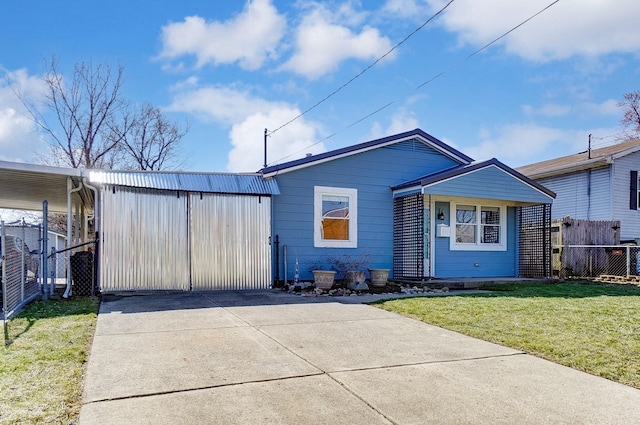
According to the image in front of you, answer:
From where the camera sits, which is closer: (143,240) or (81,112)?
(143,240)

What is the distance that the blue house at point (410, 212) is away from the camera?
11492mm

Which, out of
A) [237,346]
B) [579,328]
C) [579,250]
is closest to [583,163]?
[579,250]

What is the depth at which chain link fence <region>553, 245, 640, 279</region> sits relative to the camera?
1441cm

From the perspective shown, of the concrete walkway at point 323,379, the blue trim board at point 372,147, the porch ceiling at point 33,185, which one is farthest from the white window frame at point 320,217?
the porch ceiling at point 33,185

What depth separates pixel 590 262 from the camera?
14836 mm

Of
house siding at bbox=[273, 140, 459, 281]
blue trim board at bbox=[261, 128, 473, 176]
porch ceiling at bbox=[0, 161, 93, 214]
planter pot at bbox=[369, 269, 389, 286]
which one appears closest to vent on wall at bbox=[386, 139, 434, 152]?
house siding at bbox=[273, 140, 459, 281]

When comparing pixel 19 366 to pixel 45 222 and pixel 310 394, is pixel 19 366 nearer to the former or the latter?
pixel 310 394

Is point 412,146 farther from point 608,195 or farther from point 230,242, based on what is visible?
point 608,195

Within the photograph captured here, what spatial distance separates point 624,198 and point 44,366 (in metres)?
19.1

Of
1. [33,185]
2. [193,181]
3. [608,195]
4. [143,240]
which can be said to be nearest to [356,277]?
[193,181]

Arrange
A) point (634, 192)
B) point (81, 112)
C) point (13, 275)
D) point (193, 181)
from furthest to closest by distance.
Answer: point (81, 112) < point (634, 192) < point (193, 181) < point (13, 275)

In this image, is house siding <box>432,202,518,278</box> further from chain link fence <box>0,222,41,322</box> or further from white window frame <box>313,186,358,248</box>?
chain link fence <box>0,222,41,322</box>

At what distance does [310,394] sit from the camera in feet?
11.6

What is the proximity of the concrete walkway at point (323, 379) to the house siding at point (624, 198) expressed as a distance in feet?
47.4
